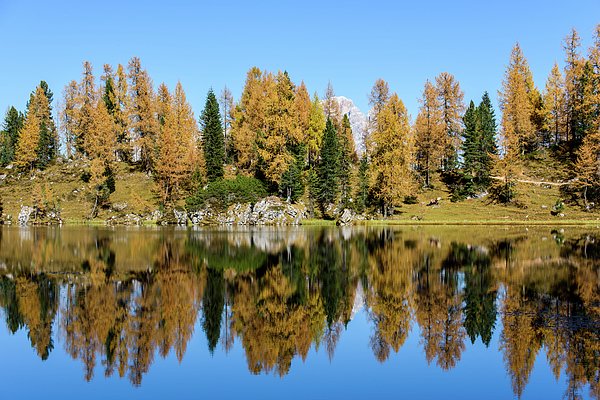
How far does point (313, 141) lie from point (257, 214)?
19.3 m

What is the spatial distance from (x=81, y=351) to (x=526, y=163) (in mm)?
81559

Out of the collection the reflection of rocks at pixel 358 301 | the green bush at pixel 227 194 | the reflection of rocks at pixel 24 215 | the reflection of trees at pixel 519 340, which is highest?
the green bush at pixel 227 194

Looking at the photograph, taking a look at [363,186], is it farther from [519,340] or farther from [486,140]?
[519,340]

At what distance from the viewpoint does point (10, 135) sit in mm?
104000

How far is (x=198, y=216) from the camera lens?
67500 mm

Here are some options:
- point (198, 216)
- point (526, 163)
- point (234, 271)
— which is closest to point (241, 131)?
point (198, 216)

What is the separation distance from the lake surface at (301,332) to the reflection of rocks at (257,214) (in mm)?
44321

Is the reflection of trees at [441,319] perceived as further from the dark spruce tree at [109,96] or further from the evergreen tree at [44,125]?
the evergreen tree at [44,125]

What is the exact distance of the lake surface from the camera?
869cm

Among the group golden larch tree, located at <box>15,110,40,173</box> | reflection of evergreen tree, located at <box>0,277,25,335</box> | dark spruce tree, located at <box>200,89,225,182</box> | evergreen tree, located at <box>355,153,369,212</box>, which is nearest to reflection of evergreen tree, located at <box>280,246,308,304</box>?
reflection of evergreen tree, located at <box>0,277,25,335</box>

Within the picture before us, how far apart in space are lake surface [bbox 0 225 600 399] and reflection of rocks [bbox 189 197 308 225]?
44.3 m

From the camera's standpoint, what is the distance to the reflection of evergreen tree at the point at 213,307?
11.2 metres

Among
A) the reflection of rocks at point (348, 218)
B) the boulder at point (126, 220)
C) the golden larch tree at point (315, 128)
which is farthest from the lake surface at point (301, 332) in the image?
the golden larch tree at point (315, 128)

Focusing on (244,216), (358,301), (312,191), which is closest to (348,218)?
(312,191)
